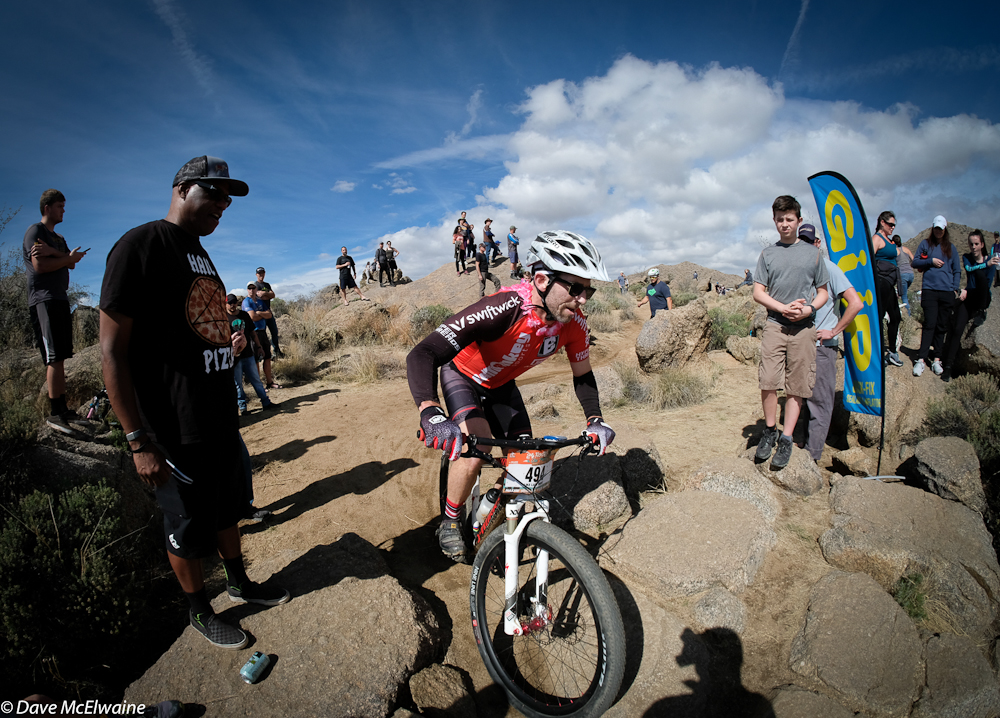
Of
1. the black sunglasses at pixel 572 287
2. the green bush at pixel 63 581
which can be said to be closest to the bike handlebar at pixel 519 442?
the black sunglasses at pixel 572 287

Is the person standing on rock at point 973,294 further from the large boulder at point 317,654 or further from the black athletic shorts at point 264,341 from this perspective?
the black athletic shorts at point 264,341

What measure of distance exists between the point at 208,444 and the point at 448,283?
60.5 feet

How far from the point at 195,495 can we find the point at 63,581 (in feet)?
3.93

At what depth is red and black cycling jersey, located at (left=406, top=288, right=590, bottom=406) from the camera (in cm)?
246

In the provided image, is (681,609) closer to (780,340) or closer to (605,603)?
(605,603)

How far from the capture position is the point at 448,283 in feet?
66.9

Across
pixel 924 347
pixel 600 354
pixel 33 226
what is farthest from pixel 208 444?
pixel 600 354

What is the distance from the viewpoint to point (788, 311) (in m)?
4.07

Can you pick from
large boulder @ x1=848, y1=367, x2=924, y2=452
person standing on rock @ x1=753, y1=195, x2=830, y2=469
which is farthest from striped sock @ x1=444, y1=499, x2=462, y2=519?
large boulder @ x1=848, y1=367, x2=924, y2=452

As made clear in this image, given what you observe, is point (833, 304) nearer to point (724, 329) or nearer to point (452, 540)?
point (452, 540)

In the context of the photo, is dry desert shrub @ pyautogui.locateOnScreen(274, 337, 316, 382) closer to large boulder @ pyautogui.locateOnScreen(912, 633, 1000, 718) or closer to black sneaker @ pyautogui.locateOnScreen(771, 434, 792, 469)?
black sneaker @ pyautogui.locateOnScreen(771, 434, 792, 469)

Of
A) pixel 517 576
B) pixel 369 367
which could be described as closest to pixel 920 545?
pixel 517 576

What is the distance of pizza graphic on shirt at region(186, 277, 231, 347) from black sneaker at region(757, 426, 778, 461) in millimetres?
4453

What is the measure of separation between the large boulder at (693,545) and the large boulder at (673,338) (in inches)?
221
